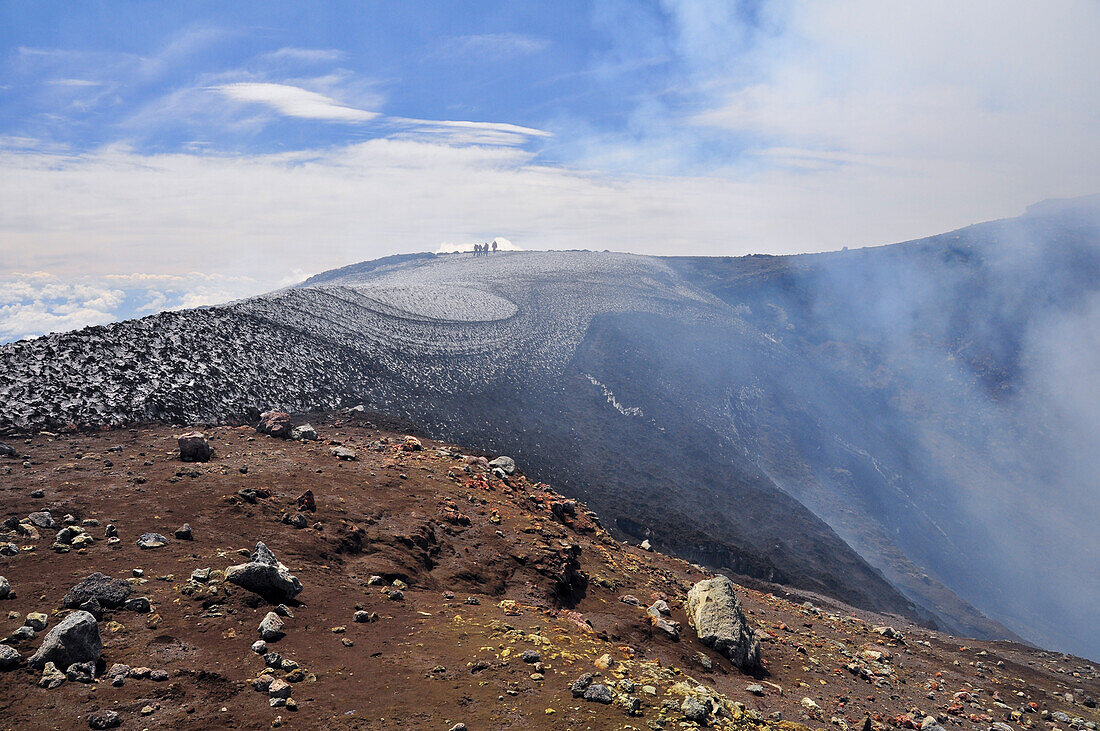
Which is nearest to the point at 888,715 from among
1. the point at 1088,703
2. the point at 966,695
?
the point at 966,695

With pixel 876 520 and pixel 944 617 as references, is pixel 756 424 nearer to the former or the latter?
pixel 876 520

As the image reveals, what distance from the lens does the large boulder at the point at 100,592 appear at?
6781 millimetres

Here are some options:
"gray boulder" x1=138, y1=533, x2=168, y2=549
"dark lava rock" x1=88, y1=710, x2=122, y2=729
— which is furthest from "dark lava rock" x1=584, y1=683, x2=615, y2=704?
"gray boulder" x1=138, y1=533, x2=168, y2=549

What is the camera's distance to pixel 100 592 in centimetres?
698

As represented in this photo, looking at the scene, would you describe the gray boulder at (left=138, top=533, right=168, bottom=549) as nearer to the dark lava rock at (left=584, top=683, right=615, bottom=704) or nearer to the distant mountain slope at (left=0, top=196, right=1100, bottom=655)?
the dark lava rock at (left=584, top=683, right=615, bottom=704)

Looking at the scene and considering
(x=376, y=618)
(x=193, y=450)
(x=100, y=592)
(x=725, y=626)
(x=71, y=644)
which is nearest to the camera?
(x=71, y=644)

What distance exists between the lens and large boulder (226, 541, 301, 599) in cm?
800

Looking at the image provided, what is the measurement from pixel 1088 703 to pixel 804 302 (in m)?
60.6

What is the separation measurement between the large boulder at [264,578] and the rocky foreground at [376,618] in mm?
31

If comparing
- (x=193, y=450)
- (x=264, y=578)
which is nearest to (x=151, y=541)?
(x=264, y=578)

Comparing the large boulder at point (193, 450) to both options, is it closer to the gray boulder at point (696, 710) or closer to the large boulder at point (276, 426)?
the large boulder at point (276, 426)

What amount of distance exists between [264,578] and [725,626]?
8.82m

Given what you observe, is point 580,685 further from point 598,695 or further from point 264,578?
point 264,578

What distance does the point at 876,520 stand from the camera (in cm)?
4778
